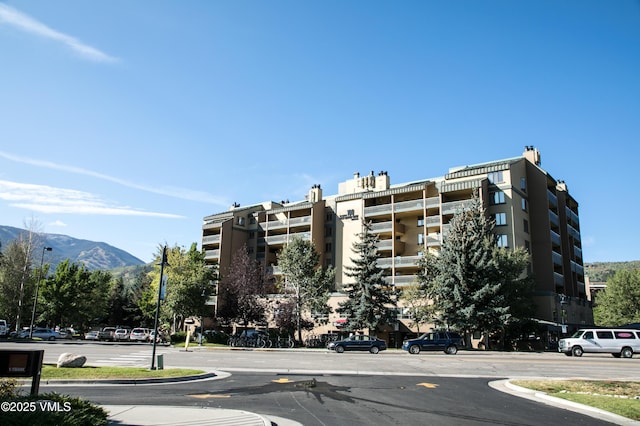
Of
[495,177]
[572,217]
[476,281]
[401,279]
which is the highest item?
[495,177]

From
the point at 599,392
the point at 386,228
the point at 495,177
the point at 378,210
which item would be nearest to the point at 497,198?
the point at 495,177

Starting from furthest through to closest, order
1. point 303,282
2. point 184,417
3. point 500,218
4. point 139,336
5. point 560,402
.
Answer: point 139,336, point 303,282, point 500,218, point 560,402, point 184,417

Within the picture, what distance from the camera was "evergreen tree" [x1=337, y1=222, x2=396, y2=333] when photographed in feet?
144

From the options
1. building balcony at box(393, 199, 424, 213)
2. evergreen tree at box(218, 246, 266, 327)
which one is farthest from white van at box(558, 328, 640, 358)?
evergreen tree at box(218, 246, 266, 327)

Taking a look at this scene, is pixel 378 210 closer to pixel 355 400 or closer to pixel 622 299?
pixel 622 299

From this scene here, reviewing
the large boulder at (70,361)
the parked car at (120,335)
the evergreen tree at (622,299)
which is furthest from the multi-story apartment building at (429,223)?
the large boulder at (70,361)

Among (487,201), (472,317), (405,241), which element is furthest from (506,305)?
(405,241)

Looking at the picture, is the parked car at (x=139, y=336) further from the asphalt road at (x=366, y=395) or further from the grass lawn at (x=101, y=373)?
the grass lawn at (x=101, y=373)

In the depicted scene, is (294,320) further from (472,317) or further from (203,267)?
(472,317)

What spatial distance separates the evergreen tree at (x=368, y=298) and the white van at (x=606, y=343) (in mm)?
16976

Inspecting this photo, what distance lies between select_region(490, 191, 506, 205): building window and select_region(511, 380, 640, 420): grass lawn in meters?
35.6

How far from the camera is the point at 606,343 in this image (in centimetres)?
3006

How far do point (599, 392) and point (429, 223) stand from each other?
128ft

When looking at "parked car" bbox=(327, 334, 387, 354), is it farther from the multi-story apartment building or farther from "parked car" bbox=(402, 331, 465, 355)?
the multi-story apartment building
